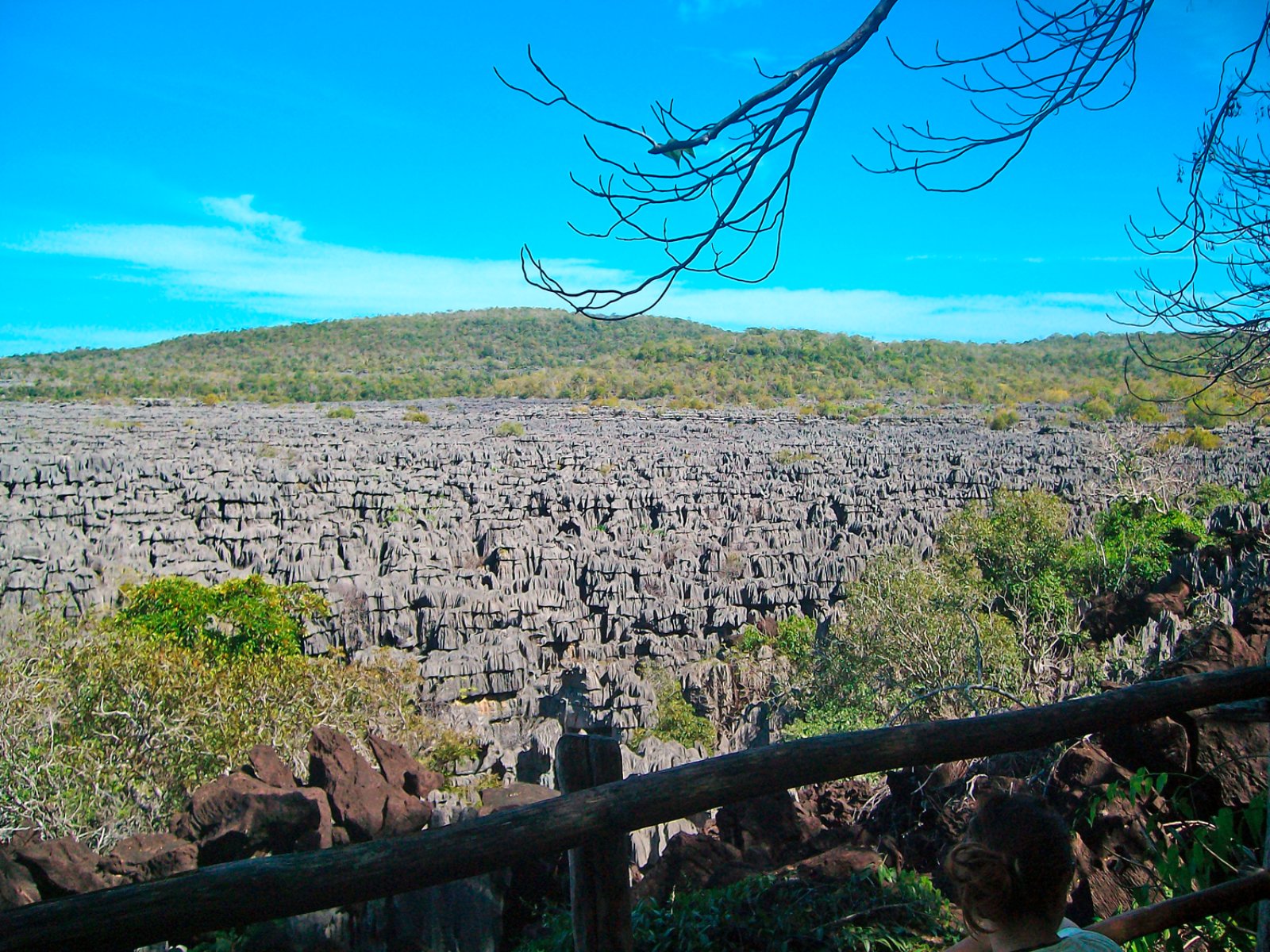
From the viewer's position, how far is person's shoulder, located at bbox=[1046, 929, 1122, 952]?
1.44 metres

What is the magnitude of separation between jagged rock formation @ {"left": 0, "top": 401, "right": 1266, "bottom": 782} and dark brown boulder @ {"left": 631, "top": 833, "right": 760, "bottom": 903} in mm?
7167

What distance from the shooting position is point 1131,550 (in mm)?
15117

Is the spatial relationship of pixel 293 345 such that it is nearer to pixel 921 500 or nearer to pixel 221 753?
pixel 921 500

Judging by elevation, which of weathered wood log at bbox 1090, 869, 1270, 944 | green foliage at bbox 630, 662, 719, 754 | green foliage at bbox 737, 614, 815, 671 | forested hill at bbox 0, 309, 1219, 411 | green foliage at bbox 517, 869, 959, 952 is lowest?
green foliage at bbox 630, 662, 719, 754

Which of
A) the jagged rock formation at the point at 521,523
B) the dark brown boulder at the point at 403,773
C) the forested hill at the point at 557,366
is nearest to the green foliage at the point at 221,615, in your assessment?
the jagged rock formation at the point at 521,523

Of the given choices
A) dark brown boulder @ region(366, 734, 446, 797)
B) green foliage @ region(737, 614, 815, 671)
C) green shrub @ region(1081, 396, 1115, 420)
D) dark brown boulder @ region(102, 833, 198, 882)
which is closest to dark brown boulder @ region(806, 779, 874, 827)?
dark brown boulder @ region(366, 734, 446, 797)

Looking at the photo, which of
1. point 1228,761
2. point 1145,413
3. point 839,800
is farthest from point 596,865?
point 1145,413

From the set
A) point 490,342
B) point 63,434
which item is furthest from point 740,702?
point 490,342

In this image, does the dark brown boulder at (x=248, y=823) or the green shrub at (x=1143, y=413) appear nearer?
the dark brown boulder at (x=248, y=823)

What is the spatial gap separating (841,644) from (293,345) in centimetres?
6064

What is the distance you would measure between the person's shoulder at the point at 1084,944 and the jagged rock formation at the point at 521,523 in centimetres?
1107

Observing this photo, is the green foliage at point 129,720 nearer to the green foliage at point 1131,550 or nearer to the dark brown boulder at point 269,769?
the dark brown boulder at point 269,769

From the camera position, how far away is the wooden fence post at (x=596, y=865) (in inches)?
68.2

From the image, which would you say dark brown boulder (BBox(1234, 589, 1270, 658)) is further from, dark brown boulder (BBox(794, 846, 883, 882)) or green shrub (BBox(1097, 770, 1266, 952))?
dark brown boulder (BBox(794, 846, 883, 882))
